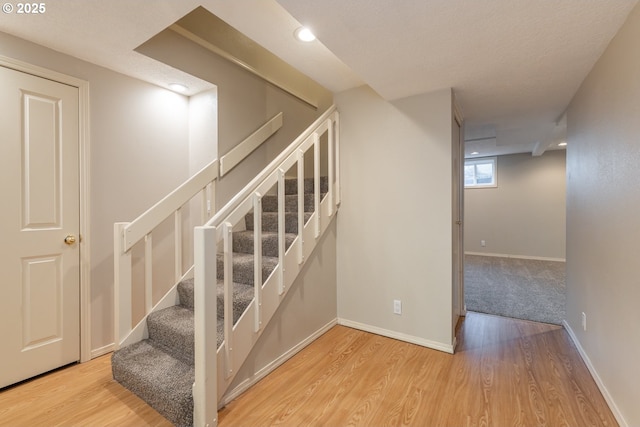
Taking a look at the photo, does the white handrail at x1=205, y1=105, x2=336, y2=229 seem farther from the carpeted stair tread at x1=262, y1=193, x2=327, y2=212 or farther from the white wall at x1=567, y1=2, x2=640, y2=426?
the white wall at x1=567, y1=2, x2=640, y2=426

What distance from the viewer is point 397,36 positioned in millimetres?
1673

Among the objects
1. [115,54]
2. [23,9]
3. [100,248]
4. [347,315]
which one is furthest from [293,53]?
[347,315]

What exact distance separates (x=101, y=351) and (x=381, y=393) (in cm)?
214

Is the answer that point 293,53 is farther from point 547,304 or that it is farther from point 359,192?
point 547,304

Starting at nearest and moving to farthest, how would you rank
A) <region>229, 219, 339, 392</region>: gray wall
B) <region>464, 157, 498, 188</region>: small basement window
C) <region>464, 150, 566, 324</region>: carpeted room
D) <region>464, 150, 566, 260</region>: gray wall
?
<region>229, 219, 339, 392</region>: gray wall → <region>464, 150, 566, 324</region>: carpeted room → <region>464, 150, 566, 260</region>: gray wall → <region>464, 157, 498, 188</region>: small basement window

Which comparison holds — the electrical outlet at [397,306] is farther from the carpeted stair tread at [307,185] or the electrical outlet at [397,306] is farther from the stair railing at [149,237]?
the stair railing at [149,237]

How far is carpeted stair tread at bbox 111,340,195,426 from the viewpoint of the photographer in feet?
4.93

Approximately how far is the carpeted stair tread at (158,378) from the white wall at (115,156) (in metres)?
0.65

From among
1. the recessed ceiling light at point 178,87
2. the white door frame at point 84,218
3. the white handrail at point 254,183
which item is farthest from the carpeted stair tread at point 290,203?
the white door frame at point 84,218

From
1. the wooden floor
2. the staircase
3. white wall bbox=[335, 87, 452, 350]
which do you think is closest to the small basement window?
the wooden floor

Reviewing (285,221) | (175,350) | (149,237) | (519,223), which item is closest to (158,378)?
(175,350)

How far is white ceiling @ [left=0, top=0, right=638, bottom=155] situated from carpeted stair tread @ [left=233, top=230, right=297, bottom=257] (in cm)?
140

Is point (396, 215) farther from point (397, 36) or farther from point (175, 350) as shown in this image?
A: point (175, 350)

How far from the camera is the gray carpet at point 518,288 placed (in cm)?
330
